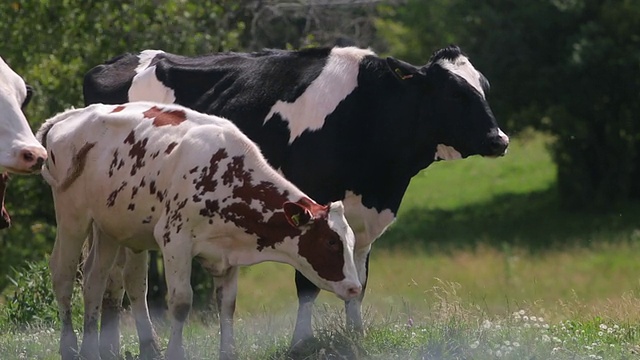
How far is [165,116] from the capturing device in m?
9.01

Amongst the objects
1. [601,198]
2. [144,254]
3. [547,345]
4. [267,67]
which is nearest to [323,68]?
[267,67]

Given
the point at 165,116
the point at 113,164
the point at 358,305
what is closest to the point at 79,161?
the point at 113,164

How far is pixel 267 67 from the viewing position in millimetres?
10805

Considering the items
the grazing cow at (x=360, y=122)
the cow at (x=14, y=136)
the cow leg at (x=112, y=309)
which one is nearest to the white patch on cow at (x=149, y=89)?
the grazing cow at (x=360, y=122)

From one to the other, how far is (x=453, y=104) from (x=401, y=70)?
49cm

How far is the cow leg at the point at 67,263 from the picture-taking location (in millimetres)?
9273

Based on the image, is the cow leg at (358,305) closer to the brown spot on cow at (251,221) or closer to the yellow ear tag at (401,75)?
the brown spot on cow at (251,221)

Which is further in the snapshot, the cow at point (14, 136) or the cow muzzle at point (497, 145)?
the cow muzzle at point (497, 145)

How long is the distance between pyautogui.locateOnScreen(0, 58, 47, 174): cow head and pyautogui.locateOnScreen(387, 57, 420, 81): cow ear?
10.4 ft

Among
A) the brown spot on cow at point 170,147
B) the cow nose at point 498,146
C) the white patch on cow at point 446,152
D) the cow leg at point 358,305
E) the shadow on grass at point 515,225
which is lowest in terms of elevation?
the shadow on grass at point 515,225

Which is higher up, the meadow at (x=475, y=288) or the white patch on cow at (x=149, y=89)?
the white patch on cow at (x=149, y=89)

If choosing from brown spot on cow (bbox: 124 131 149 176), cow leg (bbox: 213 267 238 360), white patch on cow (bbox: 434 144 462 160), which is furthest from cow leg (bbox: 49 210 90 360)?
white patch on cow (bbox: 434 144 462 160)

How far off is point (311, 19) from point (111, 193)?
15585 millimetres

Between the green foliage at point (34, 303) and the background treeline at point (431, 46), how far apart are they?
743 centimetres
